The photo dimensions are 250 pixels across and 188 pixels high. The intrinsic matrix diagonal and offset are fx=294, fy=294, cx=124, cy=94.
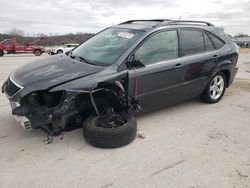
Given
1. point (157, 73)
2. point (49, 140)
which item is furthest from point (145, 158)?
point (157, 73)

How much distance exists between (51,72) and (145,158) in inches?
71.4

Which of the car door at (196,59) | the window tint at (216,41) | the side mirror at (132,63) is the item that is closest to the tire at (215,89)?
the car door at (196,59)

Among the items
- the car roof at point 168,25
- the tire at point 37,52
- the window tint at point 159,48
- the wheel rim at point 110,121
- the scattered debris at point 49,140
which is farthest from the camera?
the tire at point 37,52

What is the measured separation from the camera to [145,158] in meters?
3.80

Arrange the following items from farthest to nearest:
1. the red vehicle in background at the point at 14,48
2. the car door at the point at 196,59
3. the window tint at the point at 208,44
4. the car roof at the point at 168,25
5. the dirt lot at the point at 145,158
A: the red vehicle in background at the point at 14,48, the window tint at the point at 208,44, the car door at the point at 196,59, the car roof at the point at 168,25, the dirt lot at the point at 145,158

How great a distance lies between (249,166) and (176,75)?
2063 millimetres

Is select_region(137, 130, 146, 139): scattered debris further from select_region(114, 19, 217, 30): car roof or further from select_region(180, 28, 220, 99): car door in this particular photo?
select_region(114, 19, 217, 30): car roof

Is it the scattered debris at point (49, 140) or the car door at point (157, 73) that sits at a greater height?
the car door at point (157, 73)

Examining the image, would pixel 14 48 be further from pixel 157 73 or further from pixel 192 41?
pixel 157 73

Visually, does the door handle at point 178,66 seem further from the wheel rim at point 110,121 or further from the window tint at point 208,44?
the wheel rim at point 110,121

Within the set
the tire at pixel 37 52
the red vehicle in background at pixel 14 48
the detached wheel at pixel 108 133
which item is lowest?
the tire at pixel 37 52

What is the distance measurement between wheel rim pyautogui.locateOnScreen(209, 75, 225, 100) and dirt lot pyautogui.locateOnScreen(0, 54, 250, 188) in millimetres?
1033

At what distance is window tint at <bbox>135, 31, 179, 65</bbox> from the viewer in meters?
4.75

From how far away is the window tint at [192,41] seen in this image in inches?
213
